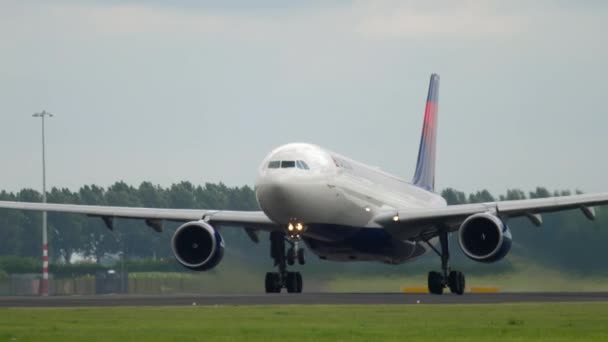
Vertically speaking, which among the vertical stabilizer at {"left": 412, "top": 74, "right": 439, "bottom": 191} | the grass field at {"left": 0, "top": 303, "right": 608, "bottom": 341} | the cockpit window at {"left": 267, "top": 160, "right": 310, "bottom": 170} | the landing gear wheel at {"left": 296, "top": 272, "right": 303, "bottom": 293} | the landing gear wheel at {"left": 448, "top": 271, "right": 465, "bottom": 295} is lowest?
the grass field at {"left": 0, "top": 303, "right": 608, "bottom": 341}

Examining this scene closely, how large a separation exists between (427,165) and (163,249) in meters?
20.5

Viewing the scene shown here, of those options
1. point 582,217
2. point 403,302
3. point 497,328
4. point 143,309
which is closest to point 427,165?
point 582,217

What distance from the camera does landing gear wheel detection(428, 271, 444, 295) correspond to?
5422 cm

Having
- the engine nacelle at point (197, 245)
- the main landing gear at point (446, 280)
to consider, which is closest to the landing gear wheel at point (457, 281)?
the main landing gear at point (446, 280)

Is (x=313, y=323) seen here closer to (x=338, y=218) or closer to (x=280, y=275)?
(x=338, y=218)

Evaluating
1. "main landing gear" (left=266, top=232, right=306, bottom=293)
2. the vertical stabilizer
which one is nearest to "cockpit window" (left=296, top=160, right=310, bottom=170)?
"main landing gear" (left=266, top=232, right=306, bottom=293)

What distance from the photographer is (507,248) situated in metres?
51.0

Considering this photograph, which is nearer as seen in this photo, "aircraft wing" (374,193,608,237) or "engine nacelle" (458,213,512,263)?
"engine nacelle" (458,213,512,263)

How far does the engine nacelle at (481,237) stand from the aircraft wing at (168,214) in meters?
6.92

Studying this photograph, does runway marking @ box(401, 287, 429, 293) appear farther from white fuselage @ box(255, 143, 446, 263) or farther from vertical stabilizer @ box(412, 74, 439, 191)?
vertical stabilizer @ box(412, 74, 439, 191)

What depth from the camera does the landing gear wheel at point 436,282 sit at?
54.2 metres

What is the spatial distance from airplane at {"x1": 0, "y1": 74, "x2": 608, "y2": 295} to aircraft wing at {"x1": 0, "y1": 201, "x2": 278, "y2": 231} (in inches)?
1.4

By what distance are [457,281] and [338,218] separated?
5013mm

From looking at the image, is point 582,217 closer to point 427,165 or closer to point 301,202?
point 427,165
